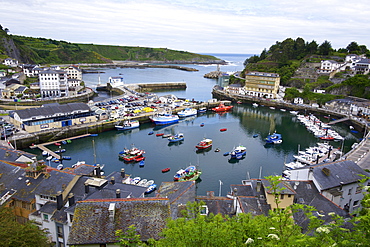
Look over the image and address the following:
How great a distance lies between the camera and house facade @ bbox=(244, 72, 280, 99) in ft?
229

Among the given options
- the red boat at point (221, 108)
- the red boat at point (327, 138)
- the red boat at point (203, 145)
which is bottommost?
the red boat at point (203, 145)

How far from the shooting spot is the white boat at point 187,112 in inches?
2105

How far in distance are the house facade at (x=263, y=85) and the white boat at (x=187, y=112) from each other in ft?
82.1

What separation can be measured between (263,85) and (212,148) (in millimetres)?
40929

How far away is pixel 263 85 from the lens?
71.7 m

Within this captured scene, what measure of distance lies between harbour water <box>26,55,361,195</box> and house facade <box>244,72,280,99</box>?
15.7 m

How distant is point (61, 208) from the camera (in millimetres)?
14227

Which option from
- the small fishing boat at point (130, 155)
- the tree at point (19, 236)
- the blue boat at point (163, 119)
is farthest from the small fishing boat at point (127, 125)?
the tree at point (19, 236)

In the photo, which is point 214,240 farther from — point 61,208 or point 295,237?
point 61,208

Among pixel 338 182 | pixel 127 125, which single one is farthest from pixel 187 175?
pixel 127 125

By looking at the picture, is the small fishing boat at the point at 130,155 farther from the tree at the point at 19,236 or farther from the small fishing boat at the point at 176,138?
the tree at the point at 19,236

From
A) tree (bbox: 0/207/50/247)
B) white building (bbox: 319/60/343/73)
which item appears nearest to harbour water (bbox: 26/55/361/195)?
tree (bbox: 0/207/50/247)

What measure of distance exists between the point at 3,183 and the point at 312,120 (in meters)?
49.0

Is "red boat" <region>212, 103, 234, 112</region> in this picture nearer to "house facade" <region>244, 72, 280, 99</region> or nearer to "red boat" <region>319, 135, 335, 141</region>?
"house facade" <region>244, 72, 280, 99</region>
